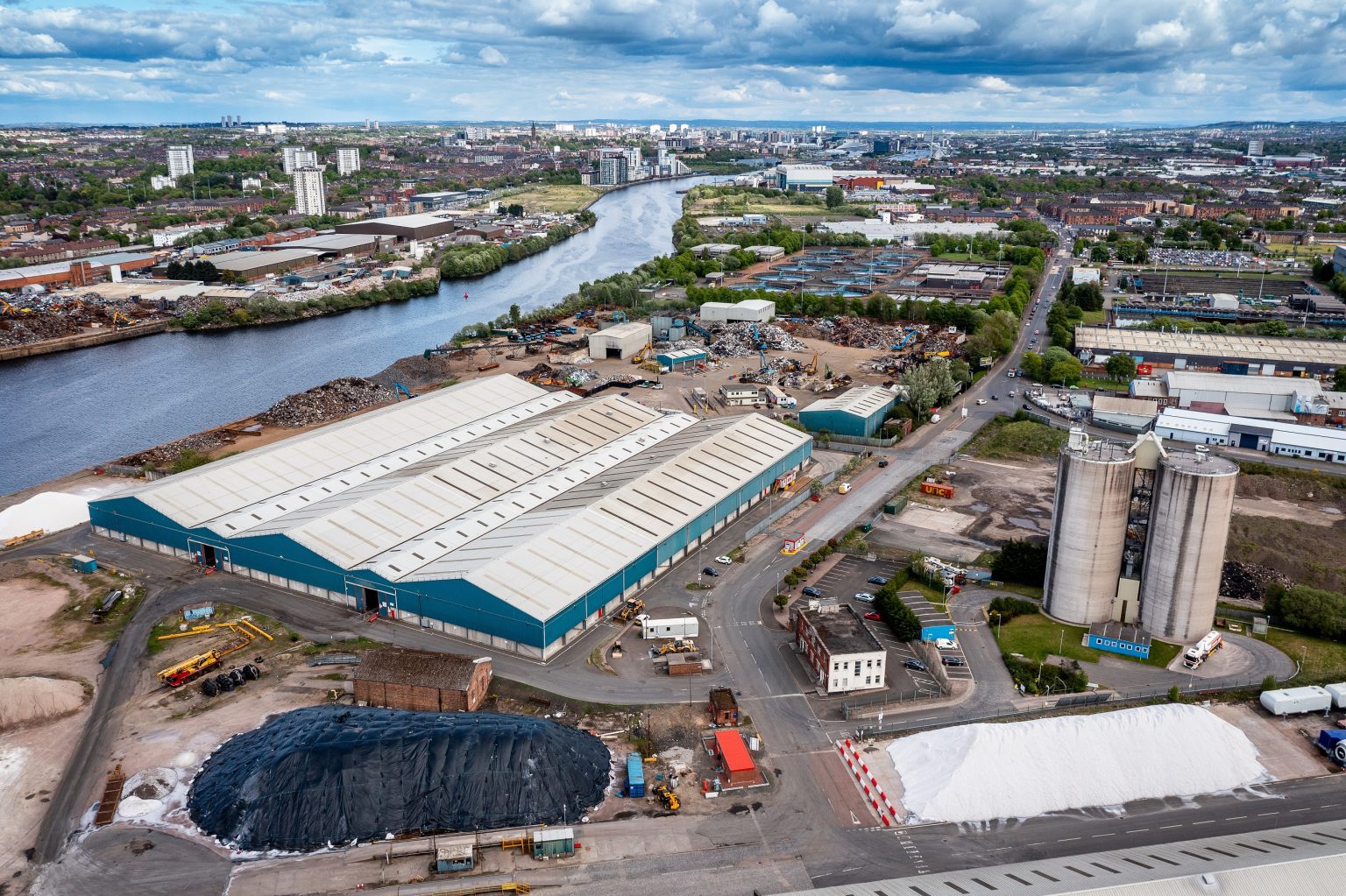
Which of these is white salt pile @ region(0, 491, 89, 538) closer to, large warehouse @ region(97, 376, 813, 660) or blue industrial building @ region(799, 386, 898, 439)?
large warehouse @ region(97, 376, 813, 660)

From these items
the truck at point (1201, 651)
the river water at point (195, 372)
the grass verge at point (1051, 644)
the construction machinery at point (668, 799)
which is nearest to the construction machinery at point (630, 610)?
the construction machinery at point (668, 799)

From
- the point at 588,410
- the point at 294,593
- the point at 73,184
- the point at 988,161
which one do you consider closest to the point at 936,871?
the point at 294,593

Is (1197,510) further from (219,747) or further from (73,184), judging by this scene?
(73,184)

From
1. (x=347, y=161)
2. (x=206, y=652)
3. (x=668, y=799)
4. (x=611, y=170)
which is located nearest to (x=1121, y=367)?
(x=668, y=799)

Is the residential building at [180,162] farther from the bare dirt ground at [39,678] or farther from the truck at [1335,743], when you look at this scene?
the truck at [1335,743]

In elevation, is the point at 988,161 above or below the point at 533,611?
above

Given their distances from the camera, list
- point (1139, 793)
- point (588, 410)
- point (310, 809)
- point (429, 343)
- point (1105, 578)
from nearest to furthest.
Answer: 1. point (310, 809)
2. point (1139, 793)
3. point (1105, 578)
4. point (588, 410)
5. point (429, 343)
